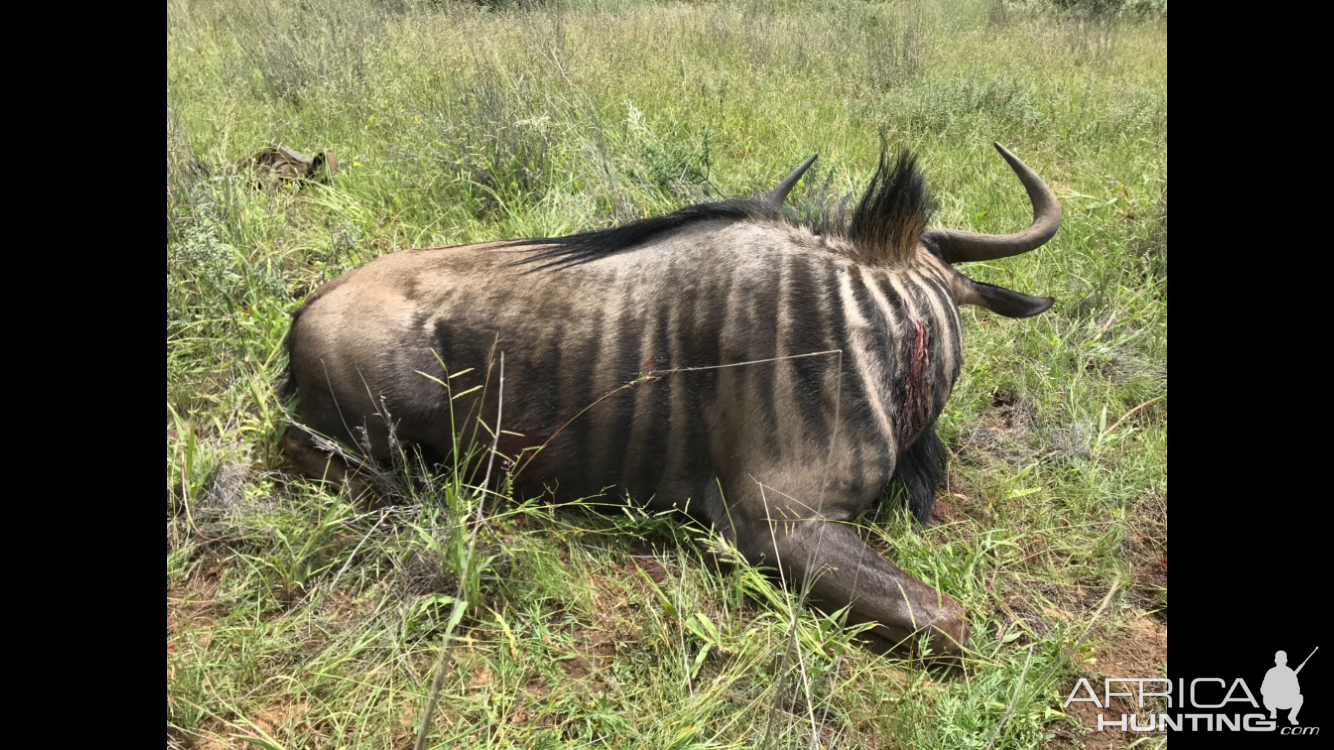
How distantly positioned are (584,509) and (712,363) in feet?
2.20

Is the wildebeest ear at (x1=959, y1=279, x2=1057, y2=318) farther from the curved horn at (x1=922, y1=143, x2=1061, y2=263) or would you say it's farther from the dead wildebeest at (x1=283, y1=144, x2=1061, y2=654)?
the curved horn at (x1=922, y1=143, x2=1061, y2=263)

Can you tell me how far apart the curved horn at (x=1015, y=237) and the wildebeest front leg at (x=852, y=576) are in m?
1.09

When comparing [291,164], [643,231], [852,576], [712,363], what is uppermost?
[643,231]

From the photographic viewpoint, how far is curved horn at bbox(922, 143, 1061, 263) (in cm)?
268

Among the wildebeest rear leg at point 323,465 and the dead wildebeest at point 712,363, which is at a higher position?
the dead wildebeest at point 712,363

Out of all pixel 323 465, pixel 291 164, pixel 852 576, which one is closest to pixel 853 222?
pixel 852 576
